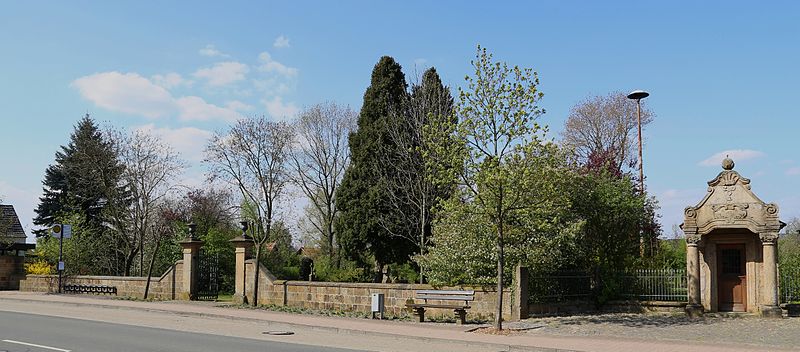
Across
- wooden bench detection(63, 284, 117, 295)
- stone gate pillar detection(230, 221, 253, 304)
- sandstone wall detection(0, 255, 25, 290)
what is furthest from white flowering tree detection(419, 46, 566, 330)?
sandstone wall detection(0, 255, 25, 290)

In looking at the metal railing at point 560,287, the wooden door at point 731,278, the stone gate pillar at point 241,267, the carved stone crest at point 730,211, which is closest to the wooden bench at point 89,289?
the stone gate pillar at point 241,267

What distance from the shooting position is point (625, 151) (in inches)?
1693

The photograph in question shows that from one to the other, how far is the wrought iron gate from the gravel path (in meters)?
14.5

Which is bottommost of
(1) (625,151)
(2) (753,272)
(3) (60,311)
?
(3) (60,311)

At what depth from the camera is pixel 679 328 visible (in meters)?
18.2

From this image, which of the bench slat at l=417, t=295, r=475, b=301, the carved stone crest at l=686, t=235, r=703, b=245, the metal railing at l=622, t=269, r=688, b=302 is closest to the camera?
the bench slat at l=417, t=295, r=475, b=301

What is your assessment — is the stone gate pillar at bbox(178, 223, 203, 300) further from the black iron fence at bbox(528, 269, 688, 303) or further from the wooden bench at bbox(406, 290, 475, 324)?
the black iron fence at bbox(528, 269, 688, 303)

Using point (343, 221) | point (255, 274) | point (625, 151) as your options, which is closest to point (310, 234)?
point (343, 221)

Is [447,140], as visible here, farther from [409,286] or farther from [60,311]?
[60,311]

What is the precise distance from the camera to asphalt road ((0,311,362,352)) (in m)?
13.8

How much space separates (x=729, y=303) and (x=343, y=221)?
20.6m

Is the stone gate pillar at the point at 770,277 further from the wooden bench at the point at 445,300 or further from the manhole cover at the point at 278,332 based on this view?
the manhole cover at the point at 278,332

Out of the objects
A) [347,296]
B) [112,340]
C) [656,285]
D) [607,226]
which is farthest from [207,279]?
[656,285]

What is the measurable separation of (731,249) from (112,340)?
696 inches
